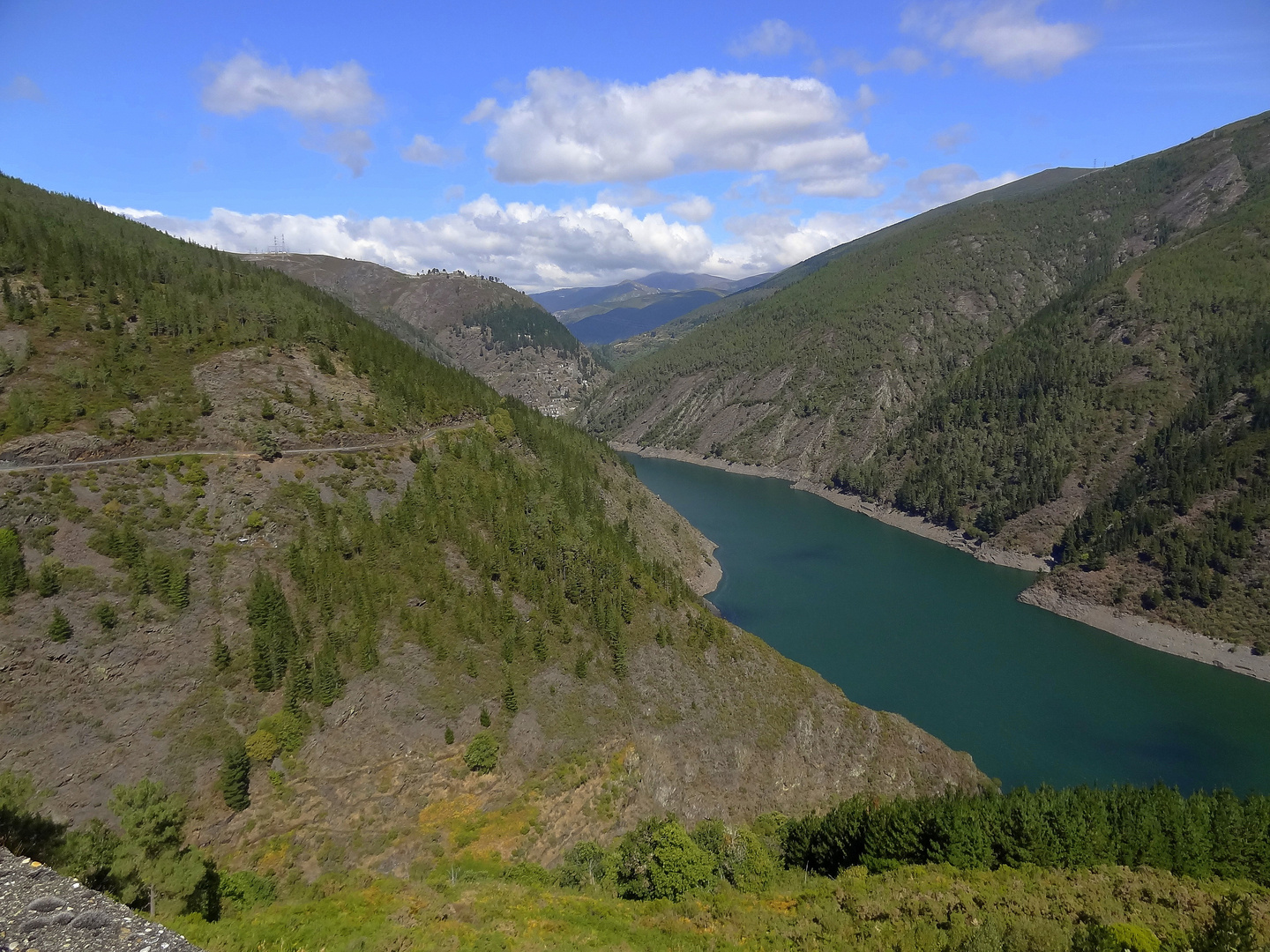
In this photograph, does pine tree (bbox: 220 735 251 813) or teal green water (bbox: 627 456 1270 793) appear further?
teal green water (bbox: 627 456 1270 793)

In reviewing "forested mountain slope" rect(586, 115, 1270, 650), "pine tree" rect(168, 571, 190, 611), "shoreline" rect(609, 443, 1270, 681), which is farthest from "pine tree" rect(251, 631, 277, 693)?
"forested mountain slope" rect(586, 115, 1270, 650)

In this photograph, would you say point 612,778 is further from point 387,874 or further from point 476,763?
point 387,874

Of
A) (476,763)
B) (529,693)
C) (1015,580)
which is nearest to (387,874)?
(476,763)

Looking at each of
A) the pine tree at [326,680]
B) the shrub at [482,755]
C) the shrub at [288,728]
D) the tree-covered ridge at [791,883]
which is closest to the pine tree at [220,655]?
the shrub at [288,728]

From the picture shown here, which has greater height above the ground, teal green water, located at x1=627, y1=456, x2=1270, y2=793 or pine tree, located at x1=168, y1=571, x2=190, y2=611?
pine tree, located at x1=168, y1=571, x2=190, y2=611

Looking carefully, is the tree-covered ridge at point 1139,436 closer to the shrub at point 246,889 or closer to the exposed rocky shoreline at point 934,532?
the exposed rocky shoreline at point 934,532

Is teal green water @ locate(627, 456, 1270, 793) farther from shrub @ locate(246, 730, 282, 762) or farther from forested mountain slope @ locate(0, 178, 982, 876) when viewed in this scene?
shrub @ locate(246, 730, 282, 762)

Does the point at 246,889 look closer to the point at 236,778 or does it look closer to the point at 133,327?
the point at 236,778
